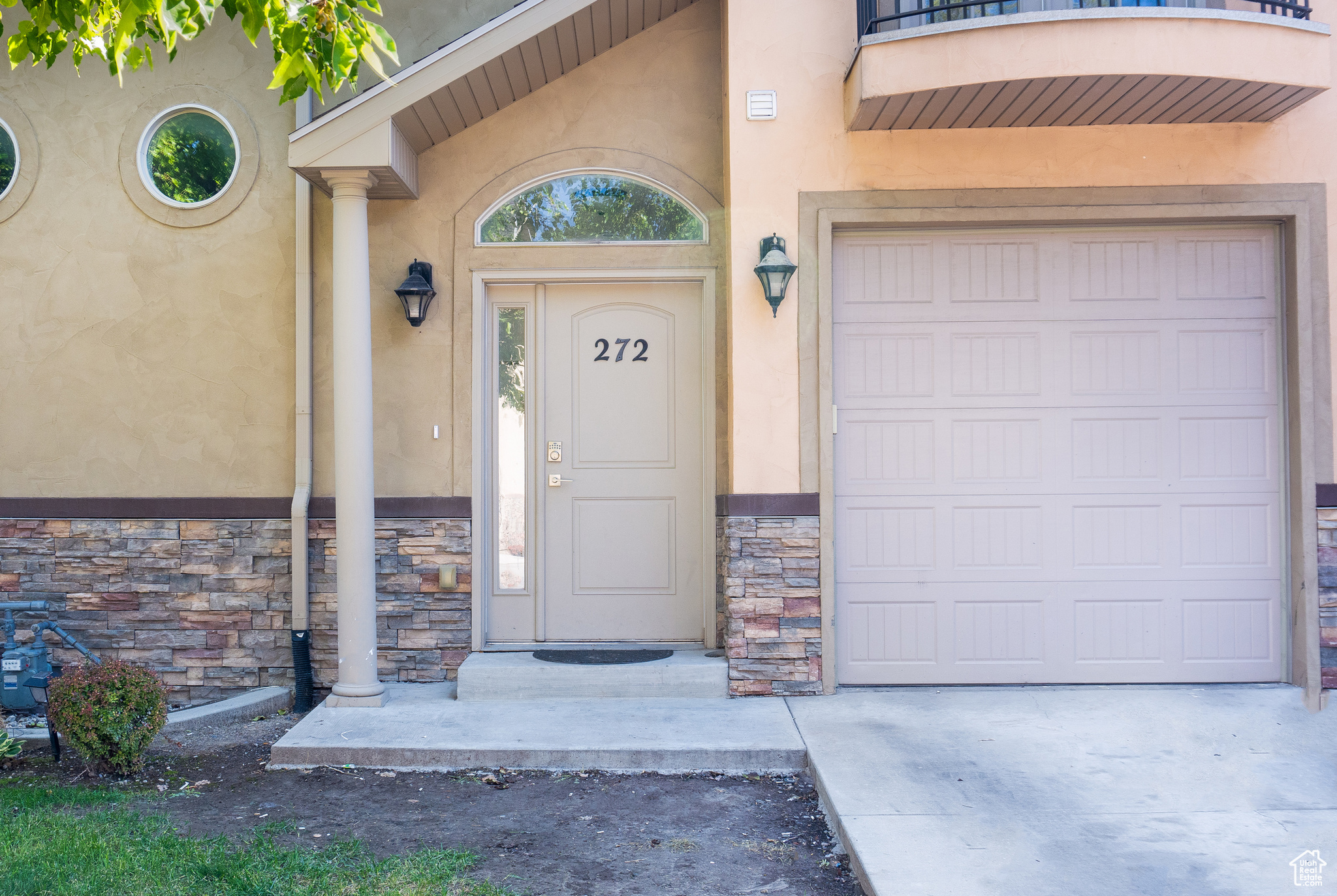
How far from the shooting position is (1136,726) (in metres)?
4.50

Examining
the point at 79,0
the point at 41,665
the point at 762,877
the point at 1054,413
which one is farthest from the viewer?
the point at 1054,413

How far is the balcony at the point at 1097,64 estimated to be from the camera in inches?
173

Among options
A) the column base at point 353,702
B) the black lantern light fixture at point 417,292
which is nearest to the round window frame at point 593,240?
the black lantern light fixture at point 417,292

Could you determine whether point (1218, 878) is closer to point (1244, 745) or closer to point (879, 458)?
point (1244, 745)

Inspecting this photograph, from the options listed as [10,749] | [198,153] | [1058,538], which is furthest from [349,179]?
[1058,538]

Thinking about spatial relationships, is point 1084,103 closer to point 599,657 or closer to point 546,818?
point 599,657

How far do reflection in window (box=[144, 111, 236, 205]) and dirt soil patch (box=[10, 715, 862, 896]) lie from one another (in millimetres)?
3175

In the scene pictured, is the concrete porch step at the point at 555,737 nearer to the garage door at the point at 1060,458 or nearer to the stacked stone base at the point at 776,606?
the stacked stone base at the point at 776,606

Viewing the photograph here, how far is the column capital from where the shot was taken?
489 cm

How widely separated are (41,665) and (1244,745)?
231 inches

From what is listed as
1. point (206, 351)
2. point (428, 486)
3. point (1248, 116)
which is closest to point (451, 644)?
point (428, 486)

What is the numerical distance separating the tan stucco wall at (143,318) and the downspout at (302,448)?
4.5 inches

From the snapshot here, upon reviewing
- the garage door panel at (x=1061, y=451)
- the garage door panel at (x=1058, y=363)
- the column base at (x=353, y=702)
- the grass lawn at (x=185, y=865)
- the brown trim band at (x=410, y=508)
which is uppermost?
the garage door panel at (x=1058, y=363)

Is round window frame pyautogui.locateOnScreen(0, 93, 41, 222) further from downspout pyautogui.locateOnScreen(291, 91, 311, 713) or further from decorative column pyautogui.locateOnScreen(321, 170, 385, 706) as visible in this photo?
decorative column pyautogui.locateOnScreen(321, 170, 385, 706)
